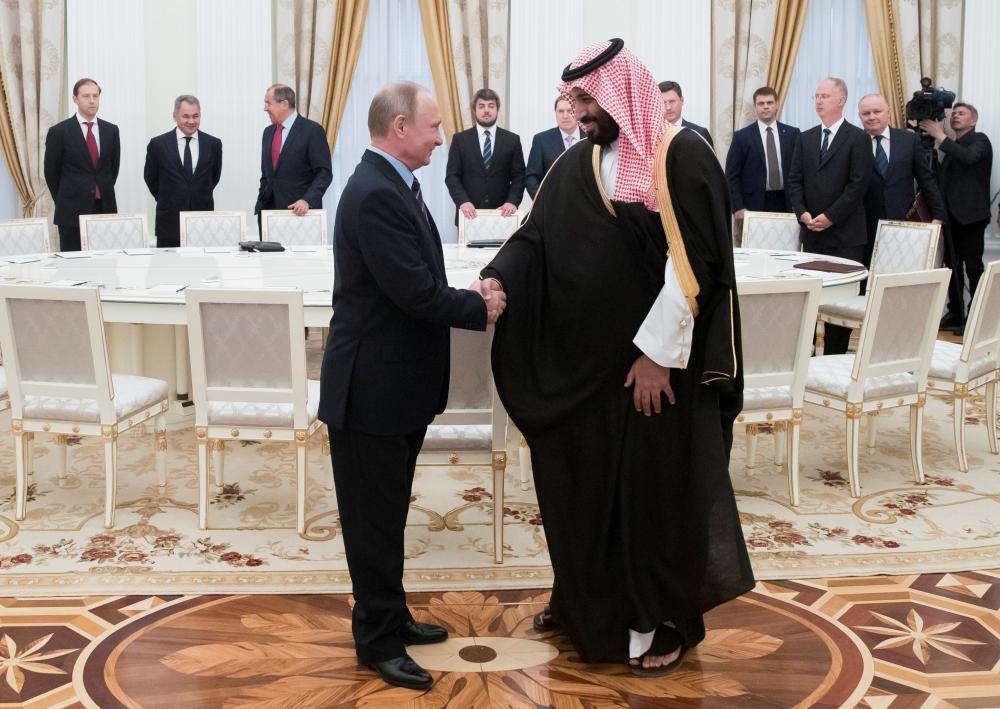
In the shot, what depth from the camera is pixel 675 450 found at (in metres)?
2.91

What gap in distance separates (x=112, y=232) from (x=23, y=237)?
22.9 inches

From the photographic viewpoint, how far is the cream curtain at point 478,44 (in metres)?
8.79

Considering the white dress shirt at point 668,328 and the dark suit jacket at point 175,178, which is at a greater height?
the dark suit jacket at point 175,178

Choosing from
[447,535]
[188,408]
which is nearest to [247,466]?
[188,408]

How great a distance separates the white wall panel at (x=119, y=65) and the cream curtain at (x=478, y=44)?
2.42 meters

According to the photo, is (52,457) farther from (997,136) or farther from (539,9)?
(997,136)

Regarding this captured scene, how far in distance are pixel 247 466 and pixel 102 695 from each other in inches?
85.1

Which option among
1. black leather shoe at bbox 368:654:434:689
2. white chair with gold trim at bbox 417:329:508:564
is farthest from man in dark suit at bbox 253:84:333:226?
black leather shoe at bbox 368:654:434:689

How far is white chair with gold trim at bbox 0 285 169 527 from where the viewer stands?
4051mm

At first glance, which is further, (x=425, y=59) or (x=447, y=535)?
(x=425, y=59)

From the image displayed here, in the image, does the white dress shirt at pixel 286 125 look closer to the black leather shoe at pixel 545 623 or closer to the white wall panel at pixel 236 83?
the white wall panel at pixel 236 83

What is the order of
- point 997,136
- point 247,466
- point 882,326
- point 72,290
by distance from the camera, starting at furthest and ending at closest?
1. point 997,136
2. point 247,466
3. point 882,326
4. point 72,290

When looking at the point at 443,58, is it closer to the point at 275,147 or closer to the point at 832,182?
the point at 275,147

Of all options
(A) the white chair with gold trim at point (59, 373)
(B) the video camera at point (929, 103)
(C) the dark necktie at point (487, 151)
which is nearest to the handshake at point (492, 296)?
(A) the white chair with gold trim at point (59, 373)
